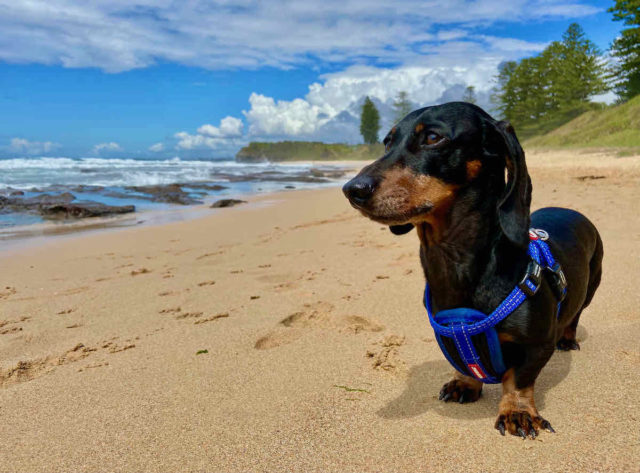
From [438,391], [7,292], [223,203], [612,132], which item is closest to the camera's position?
[438,391]

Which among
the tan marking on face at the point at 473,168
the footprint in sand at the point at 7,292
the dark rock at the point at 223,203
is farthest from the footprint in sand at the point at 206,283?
the dark rock at the point at 223,203

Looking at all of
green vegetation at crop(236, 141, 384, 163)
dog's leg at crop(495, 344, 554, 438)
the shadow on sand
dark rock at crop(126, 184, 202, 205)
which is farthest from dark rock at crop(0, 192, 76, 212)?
green vegetation at crop(236, 141, 384, 163)

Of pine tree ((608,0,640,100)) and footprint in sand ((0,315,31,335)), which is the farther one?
pine tree ((608,0,640,100))

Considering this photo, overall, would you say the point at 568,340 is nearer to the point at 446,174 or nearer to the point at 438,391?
the point at 438,391

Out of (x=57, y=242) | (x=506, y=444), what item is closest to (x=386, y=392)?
(x=506, y=444)

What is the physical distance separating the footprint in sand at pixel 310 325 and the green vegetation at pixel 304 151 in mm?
71441

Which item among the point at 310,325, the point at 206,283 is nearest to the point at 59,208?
the point at 206,283

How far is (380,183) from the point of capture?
1.89 meters

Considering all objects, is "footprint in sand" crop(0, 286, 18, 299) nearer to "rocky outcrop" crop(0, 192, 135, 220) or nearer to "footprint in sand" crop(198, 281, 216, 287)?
"footprint in sand" crop(198, 281, 216, 287)

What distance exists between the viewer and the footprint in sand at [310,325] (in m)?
3.16

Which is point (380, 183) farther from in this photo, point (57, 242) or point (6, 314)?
point (57, 242)

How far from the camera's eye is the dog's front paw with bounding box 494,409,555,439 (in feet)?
6.30

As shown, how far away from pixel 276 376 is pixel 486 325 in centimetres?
129

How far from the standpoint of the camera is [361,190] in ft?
6.11
